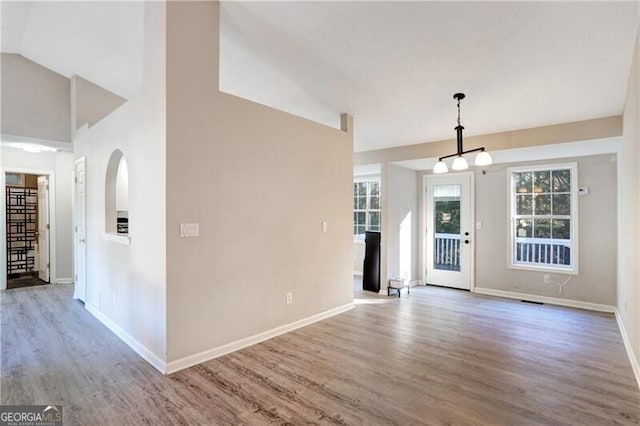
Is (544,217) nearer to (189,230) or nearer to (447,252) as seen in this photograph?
(447,252)

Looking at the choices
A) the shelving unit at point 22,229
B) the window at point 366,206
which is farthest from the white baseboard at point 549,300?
the shelving unit at point 22,229

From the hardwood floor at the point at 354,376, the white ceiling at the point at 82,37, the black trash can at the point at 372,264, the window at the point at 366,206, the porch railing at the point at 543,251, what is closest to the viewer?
the hardwood floor at the point at 354,376

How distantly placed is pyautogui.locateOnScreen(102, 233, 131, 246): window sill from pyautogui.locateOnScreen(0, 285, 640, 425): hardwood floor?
102cm

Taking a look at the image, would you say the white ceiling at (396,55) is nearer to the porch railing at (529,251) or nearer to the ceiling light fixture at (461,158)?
the ceiling light fixture at (461,158)

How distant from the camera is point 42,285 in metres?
6.16

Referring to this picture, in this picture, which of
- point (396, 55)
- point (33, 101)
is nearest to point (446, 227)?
point (396, 55)

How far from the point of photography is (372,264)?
5.91 metres

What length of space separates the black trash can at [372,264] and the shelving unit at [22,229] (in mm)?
6939

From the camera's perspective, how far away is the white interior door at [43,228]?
6.45 m

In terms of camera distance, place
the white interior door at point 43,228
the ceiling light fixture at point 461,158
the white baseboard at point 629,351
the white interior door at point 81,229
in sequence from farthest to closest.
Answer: the white interior door at point 43,228, the white interior door at point 81,229, the ceiling light fixture at point 461,158, the white baseboard at point 629,351

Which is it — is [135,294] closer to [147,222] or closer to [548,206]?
[147,222]

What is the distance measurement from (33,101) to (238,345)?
5030 millimetres

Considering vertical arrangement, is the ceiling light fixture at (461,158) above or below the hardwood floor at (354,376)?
above

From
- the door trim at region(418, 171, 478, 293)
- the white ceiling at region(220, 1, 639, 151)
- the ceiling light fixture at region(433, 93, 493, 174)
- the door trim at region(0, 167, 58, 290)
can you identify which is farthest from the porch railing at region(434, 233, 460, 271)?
the door trim at region(0, 167, 58, 290)
